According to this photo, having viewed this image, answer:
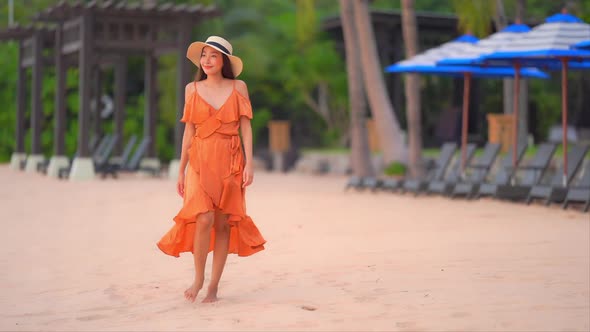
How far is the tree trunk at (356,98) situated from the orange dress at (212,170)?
13.4 metres

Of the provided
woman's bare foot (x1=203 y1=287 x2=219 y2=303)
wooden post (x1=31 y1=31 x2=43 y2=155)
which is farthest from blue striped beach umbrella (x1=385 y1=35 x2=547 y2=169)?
wooden post (x1=31 y1=31 x2=43 y2=155)

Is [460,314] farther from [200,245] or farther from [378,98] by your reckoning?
[378,98]

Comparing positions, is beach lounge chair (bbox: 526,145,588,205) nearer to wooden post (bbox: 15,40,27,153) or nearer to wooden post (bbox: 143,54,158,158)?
wooden post (bbox: 143,54,158,158)

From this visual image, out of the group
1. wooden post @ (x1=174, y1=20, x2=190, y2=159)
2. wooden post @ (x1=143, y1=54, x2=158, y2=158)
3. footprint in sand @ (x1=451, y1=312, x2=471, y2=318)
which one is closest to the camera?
footprint in sand @ (x1=451, y1=312, x2=471, y2=318)

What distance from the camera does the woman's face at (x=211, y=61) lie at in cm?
645

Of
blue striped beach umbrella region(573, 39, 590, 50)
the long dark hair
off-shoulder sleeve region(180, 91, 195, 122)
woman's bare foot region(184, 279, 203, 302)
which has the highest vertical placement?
blue striped beach umbrella region(573, 39, 590, 50)

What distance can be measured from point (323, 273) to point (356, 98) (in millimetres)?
12258

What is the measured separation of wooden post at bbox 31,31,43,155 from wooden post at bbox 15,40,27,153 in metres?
1.94

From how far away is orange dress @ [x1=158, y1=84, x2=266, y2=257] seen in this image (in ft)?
20.7

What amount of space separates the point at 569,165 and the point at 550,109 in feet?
56.1

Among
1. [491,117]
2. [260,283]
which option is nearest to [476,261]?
[260,283]

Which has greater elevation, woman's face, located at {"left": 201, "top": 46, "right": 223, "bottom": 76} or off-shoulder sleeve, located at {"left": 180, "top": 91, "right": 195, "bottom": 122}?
woman's face, located at {"left": 201, "top": 46, "right": 223, "bottom": 76}

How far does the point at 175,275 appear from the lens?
7.87 meters

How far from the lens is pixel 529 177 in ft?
49.6
